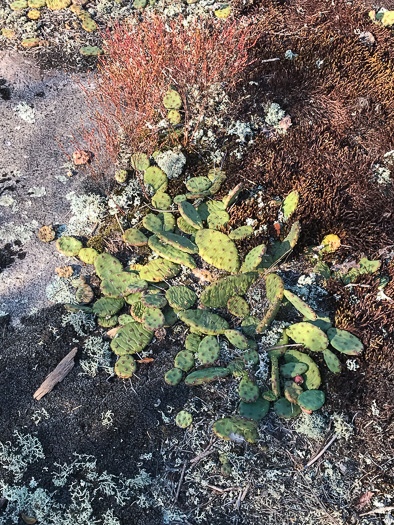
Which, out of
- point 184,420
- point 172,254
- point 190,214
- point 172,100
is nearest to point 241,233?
point 190,214

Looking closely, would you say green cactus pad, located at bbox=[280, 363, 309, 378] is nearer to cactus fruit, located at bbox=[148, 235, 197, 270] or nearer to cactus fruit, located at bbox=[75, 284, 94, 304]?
cactus fruit, located at bbox=[148, 235, 197, 270]

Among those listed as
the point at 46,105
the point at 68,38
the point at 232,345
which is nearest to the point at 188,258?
the point at 232,345

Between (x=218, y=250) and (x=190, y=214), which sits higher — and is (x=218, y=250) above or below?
below

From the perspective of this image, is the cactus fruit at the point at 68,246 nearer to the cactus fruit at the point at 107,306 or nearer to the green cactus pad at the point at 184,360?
the cactus fruit at the point at 107,306

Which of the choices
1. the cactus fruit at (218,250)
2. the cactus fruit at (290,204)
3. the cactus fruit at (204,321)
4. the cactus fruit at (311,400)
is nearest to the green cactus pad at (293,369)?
the cactus fruit at (311,400)

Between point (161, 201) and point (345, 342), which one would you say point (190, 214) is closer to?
point (161, 201)

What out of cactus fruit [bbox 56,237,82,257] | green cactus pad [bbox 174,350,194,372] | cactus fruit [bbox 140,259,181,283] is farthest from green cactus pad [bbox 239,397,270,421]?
cactus fruit [bbox 56,237,82,257]
